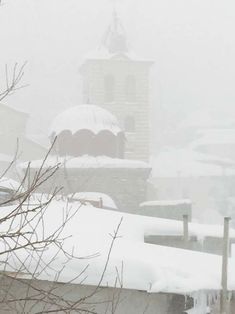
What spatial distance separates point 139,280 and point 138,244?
1.36 m

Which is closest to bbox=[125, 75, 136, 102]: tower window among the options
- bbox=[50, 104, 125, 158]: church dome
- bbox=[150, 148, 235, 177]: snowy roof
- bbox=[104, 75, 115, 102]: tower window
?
bbox=[104, 75, 115, 102]: tower window

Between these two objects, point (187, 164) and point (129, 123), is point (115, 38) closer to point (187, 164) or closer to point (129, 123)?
point (129, 123)

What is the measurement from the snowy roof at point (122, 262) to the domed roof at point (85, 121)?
52.9 ft

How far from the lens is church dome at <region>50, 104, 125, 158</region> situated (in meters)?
24.4

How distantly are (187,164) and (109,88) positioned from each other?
1624 centimetres

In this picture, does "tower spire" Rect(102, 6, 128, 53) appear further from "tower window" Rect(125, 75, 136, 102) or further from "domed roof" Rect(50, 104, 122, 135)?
"domed roof" Rect(50, 104, 122, 135)

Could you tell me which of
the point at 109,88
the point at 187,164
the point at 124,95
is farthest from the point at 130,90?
the point at 187,164

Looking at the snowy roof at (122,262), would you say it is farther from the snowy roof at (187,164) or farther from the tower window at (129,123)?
the snowy roof at (187,164)

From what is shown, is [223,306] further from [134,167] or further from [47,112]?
[47,112]

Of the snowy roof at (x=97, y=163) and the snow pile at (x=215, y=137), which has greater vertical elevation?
the snow pile at (x=215, y=137)

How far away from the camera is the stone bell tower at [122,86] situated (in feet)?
119

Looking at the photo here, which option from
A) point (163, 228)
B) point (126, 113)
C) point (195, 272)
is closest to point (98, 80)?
point (126, 113)

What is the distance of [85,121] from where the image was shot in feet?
82.1

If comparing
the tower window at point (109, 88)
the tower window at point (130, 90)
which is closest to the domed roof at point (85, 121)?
the tower window at point (109, 88)
